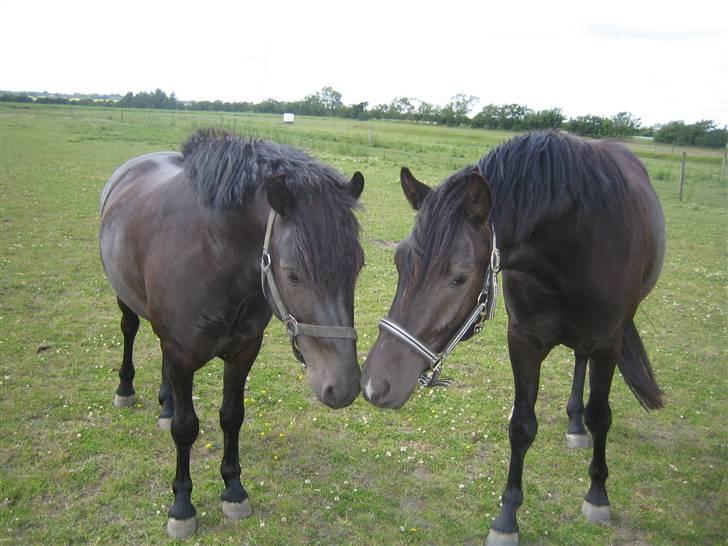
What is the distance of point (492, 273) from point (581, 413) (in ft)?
10.0

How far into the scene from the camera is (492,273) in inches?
102

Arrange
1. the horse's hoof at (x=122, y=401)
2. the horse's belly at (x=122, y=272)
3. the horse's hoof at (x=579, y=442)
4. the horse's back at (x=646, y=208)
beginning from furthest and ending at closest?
the horse's hoof at (x=122, y=401), the horse's hoof at (x=579, y=442), the horse's belly at (x=122, y=272), the horse's back at (x=646, y=208)

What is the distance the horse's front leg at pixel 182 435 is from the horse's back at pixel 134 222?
788 mm

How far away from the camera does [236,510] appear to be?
12.4 ft

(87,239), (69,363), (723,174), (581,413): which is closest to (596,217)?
(581,413)

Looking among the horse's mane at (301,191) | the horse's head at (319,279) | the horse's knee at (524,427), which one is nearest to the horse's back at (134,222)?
the horse's mane at (301,191)

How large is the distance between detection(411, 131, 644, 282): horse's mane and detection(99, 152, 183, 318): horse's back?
2.10 m

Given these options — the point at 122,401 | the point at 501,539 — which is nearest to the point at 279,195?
the point at 501,539

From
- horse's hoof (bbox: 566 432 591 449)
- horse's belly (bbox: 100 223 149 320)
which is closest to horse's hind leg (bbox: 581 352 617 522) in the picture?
horse's hoof (bbox: 566 432 591 449)

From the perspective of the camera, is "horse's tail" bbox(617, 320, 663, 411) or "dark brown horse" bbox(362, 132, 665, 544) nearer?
"dark brown horse" bbox(362, 132, 665, 544)

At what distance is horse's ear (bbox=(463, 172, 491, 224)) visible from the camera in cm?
245

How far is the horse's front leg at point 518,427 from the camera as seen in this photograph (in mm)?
3619

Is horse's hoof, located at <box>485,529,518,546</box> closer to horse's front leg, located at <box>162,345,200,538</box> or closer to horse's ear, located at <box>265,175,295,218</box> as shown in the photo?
horse's front leg, located at <box>162,345,200,538</box>

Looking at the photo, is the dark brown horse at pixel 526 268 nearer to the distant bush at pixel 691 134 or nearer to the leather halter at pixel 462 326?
the leather halter at pixel 462 326
